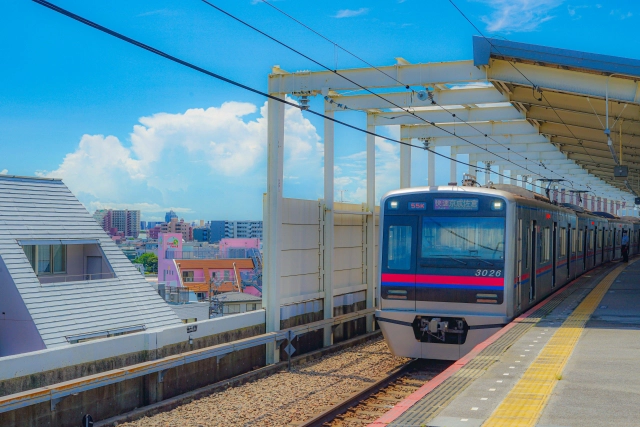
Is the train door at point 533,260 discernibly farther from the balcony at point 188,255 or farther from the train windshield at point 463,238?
the balcony at point 188,255

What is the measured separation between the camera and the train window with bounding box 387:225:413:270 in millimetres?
12070

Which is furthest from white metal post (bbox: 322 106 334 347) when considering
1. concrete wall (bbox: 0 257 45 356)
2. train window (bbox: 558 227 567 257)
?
concrete wall (bbox: 0 257 45 356)

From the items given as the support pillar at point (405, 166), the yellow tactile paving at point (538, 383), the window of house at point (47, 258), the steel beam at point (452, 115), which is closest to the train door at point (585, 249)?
the steel beam at point (452, 115)

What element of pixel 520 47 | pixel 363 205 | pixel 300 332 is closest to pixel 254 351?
pixel 300 332

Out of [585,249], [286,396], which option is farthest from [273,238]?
[585,249]

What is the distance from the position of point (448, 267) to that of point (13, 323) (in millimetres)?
10713

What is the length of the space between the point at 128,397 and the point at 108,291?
9.03 metres

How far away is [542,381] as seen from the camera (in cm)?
710

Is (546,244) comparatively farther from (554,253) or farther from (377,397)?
(377,397)

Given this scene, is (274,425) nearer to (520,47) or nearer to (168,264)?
(520,47)

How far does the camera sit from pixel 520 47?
553 inches

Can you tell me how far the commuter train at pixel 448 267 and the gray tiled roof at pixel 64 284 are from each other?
8.18 meters

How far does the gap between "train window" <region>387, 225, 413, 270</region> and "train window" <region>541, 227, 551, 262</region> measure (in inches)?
169

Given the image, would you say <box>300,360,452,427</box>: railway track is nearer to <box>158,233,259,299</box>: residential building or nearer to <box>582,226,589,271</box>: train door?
<box>582,226,589,271</box>: train door
